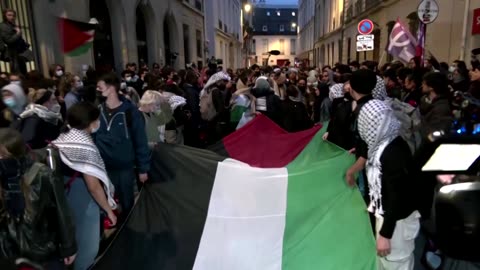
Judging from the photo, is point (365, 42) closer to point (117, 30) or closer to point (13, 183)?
point (117, 30)

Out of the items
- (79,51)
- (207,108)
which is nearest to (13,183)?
(79,51)

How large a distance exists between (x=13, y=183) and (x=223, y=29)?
3639 centimetres

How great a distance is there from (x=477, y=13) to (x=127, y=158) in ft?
35.6

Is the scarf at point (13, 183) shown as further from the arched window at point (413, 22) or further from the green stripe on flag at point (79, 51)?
the arched window at point (413, 22)

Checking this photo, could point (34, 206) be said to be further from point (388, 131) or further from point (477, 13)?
point (477, 13)

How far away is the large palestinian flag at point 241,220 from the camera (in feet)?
10.0

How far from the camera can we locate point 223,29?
122 feet

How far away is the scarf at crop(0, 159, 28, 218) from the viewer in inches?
96.9

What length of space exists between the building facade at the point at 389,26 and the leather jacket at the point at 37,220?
9684mm

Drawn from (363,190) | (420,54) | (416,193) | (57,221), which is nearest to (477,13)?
(420,54)

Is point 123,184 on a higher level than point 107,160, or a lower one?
lower

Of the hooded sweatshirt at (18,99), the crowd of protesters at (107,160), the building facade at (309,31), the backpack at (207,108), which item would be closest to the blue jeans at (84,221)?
the crowd of protesters at (107,160)

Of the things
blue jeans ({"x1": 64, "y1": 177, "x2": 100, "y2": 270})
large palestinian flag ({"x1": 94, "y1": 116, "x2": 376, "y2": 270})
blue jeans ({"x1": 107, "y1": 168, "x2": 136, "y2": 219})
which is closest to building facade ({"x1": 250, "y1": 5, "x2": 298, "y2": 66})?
blue jeans ({"x1": 107, "y1": 168, "x2": 136, "y2": 219})

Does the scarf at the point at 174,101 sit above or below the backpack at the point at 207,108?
above
